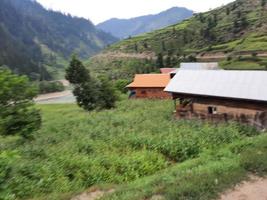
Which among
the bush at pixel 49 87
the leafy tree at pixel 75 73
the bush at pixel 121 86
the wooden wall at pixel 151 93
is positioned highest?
the leafy tree at pixel 75 73

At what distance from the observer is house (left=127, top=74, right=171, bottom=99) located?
60.2 m

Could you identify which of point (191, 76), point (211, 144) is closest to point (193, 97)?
point (191, 76)

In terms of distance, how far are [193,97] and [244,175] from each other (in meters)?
19.2

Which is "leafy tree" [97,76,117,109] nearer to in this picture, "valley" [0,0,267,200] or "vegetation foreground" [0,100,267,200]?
"valley" [0,0,267,200]

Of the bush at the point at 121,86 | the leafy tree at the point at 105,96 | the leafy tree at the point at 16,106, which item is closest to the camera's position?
the leafy tree at the point at 16,106

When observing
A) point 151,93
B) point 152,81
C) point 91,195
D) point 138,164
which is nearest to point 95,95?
point 151,93

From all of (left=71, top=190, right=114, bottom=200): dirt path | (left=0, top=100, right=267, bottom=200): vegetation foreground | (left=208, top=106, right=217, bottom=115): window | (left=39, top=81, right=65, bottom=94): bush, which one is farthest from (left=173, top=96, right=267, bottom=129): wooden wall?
(left=39, top=81, right=65, bottom=94): bush

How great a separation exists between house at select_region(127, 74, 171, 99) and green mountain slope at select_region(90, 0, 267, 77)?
22.3m

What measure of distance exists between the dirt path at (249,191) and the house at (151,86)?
156ft

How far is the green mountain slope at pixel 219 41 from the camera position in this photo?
8781 centimetres

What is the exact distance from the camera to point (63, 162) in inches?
657

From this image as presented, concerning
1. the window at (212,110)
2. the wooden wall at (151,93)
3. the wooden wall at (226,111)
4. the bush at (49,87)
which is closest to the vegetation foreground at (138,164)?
the wooden wall at (226,111)

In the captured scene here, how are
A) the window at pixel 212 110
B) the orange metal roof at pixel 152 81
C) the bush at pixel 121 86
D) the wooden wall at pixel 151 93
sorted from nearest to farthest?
the window at pixel 212 110 < the wooden wall at pixel 151 93 < the orange metal roof at pixel 152 81 < the bush at pixel 121 86

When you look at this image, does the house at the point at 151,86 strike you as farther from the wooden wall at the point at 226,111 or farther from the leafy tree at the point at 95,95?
the wooden wall at the point at 226,111
